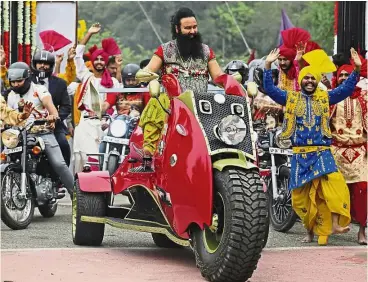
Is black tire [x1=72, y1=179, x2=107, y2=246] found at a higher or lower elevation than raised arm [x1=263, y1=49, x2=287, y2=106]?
lower

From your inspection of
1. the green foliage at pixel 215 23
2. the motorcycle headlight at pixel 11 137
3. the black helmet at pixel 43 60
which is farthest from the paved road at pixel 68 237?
the green foliage at pixel 215 23

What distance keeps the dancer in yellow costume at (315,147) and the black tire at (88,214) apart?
194 cm

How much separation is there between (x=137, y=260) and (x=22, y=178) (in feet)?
9.39

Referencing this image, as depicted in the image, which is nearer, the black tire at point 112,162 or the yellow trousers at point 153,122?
the yellow trousers at point 153,122

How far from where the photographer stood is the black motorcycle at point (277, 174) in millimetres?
12336

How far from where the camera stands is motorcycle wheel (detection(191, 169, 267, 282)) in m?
8.34

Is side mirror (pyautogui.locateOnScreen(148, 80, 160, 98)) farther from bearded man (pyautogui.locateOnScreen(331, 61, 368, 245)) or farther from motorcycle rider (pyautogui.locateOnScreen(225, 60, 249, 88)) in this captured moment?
motorcycle rider (pyautogui.locateOnScreen(225, 60, 249, 88))

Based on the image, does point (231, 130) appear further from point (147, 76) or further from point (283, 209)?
point (283, 209)

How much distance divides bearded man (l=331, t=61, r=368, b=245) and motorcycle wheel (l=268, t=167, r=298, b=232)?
631 millimetres

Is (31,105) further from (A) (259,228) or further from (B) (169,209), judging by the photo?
(A) (259,228)

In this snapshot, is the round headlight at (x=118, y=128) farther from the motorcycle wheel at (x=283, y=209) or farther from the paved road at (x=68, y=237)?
the motorcycle wheel at (x=283, y=209)

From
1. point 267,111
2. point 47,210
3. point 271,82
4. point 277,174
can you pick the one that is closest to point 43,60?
point 47,210

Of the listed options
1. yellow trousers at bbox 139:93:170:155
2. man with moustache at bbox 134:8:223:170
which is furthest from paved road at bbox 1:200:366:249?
man with moustache at bbox 134:8:223:170

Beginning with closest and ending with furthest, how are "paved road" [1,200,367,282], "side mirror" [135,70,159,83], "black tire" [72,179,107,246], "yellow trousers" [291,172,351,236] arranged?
"paved road" [1,200,367,282] < "side mirror" [135,70,159,83] < "black tire" [72,179,107,246] < "yellow trousers" [291,172,351,236]
